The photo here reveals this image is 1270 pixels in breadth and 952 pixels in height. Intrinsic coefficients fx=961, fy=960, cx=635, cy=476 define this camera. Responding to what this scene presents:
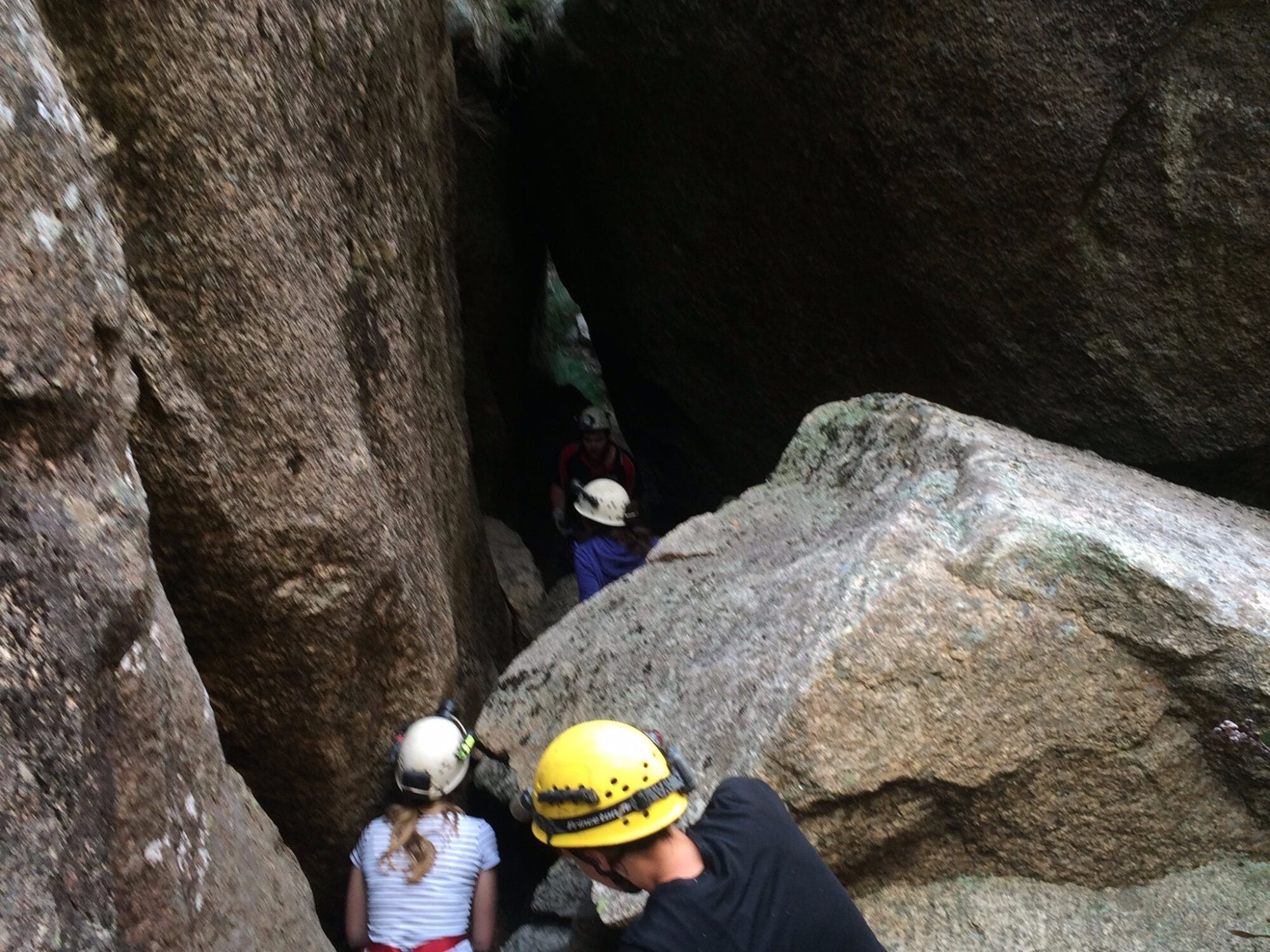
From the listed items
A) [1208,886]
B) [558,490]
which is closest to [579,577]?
[558,490]

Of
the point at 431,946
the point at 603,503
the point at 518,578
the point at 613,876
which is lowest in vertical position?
the point at 518,578

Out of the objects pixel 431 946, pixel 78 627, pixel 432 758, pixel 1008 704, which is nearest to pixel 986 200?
pixel 1008 704

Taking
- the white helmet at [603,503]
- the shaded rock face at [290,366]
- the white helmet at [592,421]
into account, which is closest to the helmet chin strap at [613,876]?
the shaded rock face at [290,366]

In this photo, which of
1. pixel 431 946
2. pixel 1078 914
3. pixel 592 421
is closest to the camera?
pixel 1078 914

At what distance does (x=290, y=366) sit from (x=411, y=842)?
6.29 ft

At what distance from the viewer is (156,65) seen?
8.83 ft

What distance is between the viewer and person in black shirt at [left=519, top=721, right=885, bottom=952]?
6.36 feet

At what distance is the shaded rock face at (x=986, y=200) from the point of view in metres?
4.65

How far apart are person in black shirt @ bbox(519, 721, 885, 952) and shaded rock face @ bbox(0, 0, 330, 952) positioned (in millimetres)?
816

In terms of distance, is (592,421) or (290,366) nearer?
(290,366)

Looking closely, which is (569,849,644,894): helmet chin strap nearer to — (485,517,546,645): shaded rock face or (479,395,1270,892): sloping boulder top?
(479,395,1270,892): sloping boulder top

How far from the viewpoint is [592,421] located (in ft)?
26.0

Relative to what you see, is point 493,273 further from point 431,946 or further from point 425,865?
point 431,946

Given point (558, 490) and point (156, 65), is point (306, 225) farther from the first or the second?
point (558, 490)
